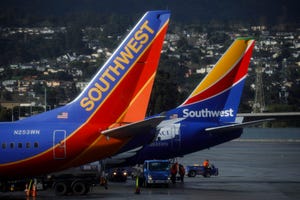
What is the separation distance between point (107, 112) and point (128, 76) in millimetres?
1780

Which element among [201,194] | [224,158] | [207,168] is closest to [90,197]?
[201,194]

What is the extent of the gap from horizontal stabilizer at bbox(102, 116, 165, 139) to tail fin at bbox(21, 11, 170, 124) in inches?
29.9

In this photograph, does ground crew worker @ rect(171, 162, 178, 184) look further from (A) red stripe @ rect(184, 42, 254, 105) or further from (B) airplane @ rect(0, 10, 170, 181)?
(B) airplane @ rect(0, 10, 170, 181)

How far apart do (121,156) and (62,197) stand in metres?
9.39

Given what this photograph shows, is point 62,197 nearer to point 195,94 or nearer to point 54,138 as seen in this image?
point 54,138

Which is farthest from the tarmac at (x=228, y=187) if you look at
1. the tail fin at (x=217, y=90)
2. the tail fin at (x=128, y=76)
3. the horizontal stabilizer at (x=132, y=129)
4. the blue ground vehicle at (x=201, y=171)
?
the tail fin at (x=128, y=76)

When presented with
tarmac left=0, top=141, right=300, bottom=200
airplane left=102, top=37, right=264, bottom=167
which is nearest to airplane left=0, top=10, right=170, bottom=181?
tarmac left=0, top=141, right=300, bottom=200

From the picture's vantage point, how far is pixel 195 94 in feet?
197

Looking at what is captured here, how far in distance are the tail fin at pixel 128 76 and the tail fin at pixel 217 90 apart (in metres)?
19.4

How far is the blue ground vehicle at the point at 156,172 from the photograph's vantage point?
54938mm

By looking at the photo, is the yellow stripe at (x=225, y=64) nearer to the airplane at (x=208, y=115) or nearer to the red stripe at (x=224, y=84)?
the airplane at (x=208, y=115)

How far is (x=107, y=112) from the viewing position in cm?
4019

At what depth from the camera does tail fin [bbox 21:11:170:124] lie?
3981 centimetres

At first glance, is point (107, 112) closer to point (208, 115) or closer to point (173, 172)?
point (173, 172)
